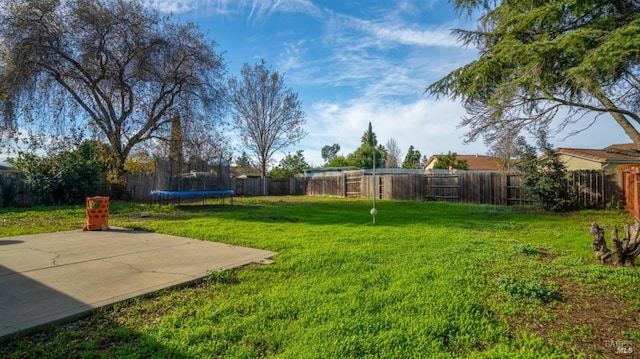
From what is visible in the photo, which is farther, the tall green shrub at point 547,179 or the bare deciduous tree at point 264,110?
the bare deciduous tree at point 264,110

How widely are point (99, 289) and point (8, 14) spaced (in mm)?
13114

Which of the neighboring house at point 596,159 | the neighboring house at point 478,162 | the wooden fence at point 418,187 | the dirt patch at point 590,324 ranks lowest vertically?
the dirt patch at point 590,324

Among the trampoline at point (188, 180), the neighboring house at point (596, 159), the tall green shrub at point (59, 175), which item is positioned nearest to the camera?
the trampoline at point (188, 180)

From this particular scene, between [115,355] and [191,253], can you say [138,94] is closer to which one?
[191,253]

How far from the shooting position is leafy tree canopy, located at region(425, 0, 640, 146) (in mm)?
4016

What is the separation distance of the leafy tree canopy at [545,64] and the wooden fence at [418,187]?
2.90m

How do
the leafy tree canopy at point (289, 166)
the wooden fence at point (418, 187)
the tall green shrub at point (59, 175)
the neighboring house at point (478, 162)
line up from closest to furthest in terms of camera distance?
the wooden fence at point (418, 187), the tall green shrub at point (59, 175), the leafy tree canopy at point (289, 166), the neighboring house at point (478, 162)

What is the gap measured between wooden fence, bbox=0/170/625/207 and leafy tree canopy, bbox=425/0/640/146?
2904 mm

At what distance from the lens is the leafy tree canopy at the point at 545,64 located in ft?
13.2

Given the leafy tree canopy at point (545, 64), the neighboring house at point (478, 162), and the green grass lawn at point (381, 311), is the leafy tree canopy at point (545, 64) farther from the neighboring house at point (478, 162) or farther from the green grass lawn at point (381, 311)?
the neighboring house at point (478, 162)

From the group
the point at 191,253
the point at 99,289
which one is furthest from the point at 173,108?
the point at 99,289

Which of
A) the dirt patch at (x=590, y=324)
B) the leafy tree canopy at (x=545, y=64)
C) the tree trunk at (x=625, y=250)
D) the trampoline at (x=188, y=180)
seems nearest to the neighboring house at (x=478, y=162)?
the trampoline at (x=188, y=180)

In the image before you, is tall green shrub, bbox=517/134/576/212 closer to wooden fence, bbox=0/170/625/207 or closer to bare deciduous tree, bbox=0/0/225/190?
wooden fence, bbox=0/170/625/207

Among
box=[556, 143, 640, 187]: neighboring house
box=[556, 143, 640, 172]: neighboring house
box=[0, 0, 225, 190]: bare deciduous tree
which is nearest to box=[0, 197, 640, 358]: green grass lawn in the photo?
box=[0, 0, 225, 190]: bare deciduous tree
